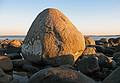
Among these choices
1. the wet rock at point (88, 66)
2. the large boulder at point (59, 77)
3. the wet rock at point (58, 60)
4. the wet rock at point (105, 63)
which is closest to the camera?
→ the large boulder at point (59, 77)

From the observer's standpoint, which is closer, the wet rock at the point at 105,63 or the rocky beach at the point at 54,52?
the rocky beach at the point at 54,52

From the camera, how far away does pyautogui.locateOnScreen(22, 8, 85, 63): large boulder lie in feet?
37.6

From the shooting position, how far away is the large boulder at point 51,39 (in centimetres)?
1145

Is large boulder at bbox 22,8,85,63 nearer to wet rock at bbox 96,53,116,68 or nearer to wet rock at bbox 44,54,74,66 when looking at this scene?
wet rock at bbox 44,54,74,66

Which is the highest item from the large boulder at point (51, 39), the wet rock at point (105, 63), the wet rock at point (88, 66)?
the large boulder at point (51, 39)

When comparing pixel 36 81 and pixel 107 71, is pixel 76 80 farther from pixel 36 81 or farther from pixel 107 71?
pixel 107 71

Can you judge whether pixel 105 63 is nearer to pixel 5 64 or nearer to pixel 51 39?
pixel 51 39

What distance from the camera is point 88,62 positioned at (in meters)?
9.91

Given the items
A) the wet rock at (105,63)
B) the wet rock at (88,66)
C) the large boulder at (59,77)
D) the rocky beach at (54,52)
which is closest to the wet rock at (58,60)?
the rocky beach at (54,52)

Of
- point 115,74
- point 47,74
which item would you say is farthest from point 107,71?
point 47,74

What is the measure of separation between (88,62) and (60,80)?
4.24 m

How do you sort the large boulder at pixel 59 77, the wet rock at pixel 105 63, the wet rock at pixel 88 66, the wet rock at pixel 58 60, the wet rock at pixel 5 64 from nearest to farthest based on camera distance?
the large boulder at pixel 59 77 → the wet rock at pixel 88 66 → the wet rock at pixel 5 64 → the wet rock at pixel 105 63 → the wet rock at pixel 58 60

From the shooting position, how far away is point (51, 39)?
11578 mm

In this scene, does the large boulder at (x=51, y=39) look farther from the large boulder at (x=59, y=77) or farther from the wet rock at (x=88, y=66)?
the large boulder at (x=59, y=77)
